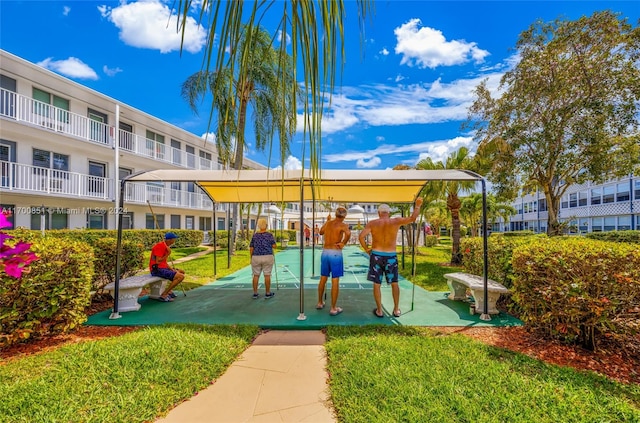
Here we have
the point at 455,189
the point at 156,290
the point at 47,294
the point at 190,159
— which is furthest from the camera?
the point at 190,159

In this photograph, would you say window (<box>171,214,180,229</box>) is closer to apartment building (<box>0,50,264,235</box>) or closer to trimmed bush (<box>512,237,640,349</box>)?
apartment building (<box>0,50,264,235</box>)

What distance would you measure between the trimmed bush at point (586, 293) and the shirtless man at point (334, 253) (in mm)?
2787

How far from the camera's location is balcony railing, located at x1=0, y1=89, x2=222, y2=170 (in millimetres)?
12070

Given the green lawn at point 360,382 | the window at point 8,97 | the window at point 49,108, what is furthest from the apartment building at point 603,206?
the window at point 8,97

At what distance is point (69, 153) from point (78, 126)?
1.41 meters

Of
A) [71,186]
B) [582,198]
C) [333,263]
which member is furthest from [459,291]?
[582,198]

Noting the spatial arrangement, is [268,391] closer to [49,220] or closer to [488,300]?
[488,300]

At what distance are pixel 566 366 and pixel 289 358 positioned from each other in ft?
10.5

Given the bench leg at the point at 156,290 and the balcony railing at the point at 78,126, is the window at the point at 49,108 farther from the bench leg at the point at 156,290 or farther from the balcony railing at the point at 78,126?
the bench leg at the point at 156,290

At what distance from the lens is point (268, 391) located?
9.89 ft


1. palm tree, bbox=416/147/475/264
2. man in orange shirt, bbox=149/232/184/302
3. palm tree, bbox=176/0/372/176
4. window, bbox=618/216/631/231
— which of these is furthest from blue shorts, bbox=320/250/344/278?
window, bbox=618/216/631/231

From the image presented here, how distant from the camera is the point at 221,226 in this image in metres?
28.4

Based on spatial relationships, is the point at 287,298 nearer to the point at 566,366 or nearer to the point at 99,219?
the point at 566,366

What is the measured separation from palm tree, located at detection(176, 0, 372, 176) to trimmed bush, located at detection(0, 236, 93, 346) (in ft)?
14.1
